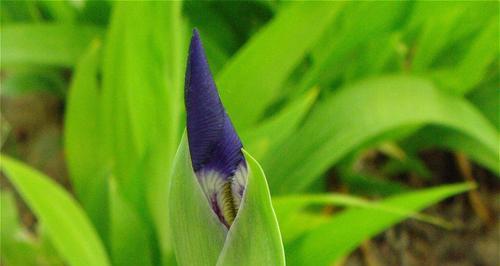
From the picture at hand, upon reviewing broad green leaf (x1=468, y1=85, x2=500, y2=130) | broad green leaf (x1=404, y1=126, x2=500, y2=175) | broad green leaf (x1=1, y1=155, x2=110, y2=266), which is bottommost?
broad green leaf (x1=1, y1=155, x2=110, y2=266)

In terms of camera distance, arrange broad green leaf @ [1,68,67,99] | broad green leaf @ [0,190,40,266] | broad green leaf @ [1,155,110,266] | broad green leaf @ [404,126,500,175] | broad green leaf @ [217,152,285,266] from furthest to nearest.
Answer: broad green leaf @ [1,68,67,99]
broad green leaf @ [404,126,500,175]
broad green leaf @ [0,190,40,266]
broad green leaf @ [1,155,110,266]
broad green leaf @ [217,152,285,266]

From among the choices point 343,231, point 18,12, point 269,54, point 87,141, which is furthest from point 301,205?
point 18,12

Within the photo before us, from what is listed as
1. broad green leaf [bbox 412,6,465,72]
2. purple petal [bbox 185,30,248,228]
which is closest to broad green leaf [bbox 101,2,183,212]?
purple petal [bbox 185,30,248,228]

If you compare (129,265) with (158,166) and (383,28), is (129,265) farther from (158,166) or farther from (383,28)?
(383,28)

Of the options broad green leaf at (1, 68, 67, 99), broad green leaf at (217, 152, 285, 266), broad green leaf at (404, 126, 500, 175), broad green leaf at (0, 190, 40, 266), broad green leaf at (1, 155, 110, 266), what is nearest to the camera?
broad green leaf at (217, 152, 285, 266)

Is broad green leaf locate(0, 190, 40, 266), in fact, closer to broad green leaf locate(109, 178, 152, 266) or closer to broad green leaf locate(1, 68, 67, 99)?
broad green leaf locate(109, 178, 152, 266)
